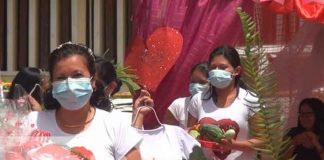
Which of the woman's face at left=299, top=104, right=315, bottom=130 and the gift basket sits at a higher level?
the gift basket

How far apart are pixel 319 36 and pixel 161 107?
4.51 feet

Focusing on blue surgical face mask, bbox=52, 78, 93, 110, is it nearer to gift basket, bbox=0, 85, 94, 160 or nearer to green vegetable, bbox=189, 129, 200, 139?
gift basket, bbox=0, 85, 94, 160

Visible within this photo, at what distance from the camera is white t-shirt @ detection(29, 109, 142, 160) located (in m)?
2.72

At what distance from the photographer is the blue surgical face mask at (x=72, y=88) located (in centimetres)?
278

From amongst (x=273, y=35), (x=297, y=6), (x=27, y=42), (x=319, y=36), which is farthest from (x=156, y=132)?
(x=27, y=42)

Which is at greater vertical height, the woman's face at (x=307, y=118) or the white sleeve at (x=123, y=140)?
the white sleeve at (x=123, y=140)

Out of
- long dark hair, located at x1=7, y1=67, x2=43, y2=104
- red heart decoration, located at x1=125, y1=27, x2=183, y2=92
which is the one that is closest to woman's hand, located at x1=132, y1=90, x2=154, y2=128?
long dark hair, located at x1=7, y1=67, x2=43, y2=104

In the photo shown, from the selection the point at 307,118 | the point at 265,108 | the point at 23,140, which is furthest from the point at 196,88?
the point at 23,140

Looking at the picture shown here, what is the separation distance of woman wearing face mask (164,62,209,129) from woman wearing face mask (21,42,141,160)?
5.99 feet

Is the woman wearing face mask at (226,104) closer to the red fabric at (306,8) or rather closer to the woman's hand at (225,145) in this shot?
the woman's hand at (225,145)

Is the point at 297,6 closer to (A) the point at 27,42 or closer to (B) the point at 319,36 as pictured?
(B) the point at 319,36

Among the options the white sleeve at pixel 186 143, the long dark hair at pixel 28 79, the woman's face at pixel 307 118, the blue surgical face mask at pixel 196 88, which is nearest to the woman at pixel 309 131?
the woman's face at pixel 307 118

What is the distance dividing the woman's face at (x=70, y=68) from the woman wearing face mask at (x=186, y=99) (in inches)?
72.9

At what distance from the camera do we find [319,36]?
472 cm
